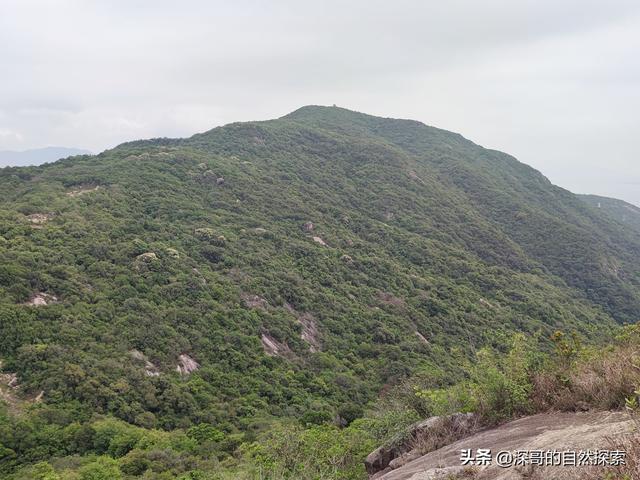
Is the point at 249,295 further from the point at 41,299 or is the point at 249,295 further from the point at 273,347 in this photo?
the point at 41,299

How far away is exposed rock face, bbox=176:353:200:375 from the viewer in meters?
34.0

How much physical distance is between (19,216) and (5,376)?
22846 millimetres

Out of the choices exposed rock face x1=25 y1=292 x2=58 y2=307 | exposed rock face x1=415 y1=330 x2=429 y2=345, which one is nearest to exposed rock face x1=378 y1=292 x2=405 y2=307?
exposed rock face x1=415 y1=330 x2=429 y2=345

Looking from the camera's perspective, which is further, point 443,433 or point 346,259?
point 346,259

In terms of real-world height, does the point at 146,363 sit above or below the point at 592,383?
below

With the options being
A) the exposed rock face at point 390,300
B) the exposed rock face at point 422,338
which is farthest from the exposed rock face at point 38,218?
the exposed rock face at point 422,338

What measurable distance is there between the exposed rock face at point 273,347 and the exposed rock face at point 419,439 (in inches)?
1180

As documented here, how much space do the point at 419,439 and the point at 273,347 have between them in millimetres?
32654

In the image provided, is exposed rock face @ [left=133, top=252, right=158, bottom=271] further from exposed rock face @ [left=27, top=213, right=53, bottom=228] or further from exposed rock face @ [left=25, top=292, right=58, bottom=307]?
exposed rock face @ [left=27, top=213, right=53, bottom=228]

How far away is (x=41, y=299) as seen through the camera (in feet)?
107

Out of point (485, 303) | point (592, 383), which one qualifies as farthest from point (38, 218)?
point (485, 303)

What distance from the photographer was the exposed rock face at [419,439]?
9984mm

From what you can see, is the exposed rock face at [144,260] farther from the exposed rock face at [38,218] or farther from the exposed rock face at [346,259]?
the exposed rock face at [346,259]

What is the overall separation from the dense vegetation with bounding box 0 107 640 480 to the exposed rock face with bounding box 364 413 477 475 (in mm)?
1746
